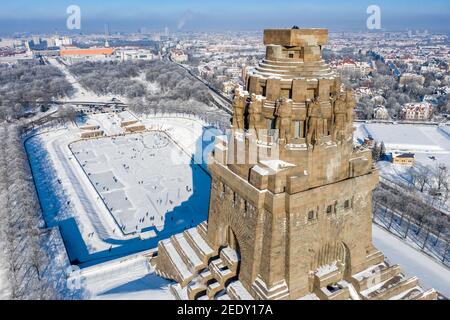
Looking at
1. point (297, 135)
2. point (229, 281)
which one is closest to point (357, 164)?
point (297, 135)

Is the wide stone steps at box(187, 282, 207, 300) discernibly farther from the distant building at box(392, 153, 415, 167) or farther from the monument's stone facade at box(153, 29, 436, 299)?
the distant building at box(392, 153, 415, 167)

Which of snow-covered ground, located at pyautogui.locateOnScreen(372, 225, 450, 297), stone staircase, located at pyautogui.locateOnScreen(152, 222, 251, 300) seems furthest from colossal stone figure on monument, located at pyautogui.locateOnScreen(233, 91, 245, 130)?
snow-covered ground, located at pyautogui.locateOnScreen(372, 225, 450, 297)

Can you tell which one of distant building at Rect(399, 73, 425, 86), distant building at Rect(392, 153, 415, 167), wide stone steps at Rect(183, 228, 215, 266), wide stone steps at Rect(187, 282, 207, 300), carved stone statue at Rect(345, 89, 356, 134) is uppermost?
distant building at Rect(399, 73, 425, 86)

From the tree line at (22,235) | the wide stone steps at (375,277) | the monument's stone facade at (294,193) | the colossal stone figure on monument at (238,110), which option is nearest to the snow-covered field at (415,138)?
the wide stone steps at (375,277)

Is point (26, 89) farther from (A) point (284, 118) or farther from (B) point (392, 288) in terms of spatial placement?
(B) point (392, 288)

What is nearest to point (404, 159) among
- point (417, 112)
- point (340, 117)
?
A: point (417, 112)

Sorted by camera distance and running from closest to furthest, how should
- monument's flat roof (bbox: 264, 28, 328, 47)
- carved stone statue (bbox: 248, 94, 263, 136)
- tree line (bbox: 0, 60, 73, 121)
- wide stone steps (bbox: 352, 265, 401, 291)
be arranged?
1. monument's flat roof (bbox: 264, 28, 328, 47)
2. carved stone statue (bbox: 248, 94, 263, 136)
3. wide stone steps (bbox: 352, 265, 401, 291)
4. tree line (bbox: 0, 60, 73, 121)

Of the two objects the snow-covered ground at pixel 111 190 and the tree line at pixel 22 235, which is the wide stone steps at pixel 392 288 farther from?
the snow-covered ground at pixel 111 190
